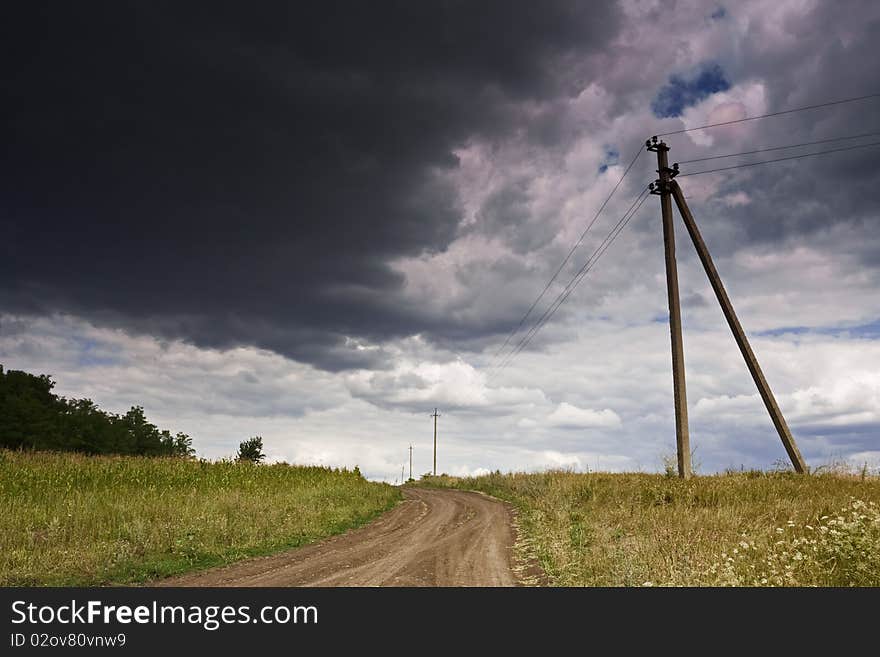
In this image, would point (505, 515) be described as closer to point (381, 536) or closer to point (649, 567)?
point (381, 536)

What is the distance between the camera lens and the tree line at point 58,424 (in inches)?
2459

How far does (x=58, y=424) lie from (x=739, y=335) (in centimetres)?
7540

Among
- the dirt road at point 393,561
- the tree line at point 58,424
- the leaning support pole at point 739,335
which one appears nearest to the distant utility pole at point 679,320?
the leaning support pole at point 739,335

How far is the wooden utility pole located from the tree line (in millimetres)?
52215

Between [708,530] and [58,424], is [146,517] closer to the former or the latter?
[708,530]

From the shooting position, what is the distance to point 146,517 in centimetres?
1662

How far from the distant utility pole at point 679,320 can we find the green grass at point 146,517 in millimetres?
12836

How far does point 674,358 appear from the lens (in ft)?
78.5

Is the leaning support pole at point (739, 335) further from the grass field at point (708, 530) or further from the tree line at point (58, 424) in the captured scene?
the tree line at point (58, 424)

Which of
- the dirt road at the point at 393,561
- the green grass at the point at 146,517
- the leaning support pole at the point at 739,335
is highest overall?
the leaning support pole at the point at 739,335

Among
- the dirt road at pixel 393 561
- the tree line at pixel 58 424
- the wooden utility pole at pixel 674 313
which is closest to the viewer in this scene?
the dirt road at pixel 393 561

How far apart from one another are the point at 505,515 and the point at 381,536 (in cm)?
642

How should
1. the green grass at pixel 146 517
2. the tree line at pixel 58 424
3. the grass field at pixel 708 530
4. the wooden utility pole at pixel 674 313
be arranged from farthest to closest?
the tree line at pixel 58 424 < the wooden utility pole at pixel 674 313 < the green grass at pixel 146 517 < the grass field at pixel 708 530
